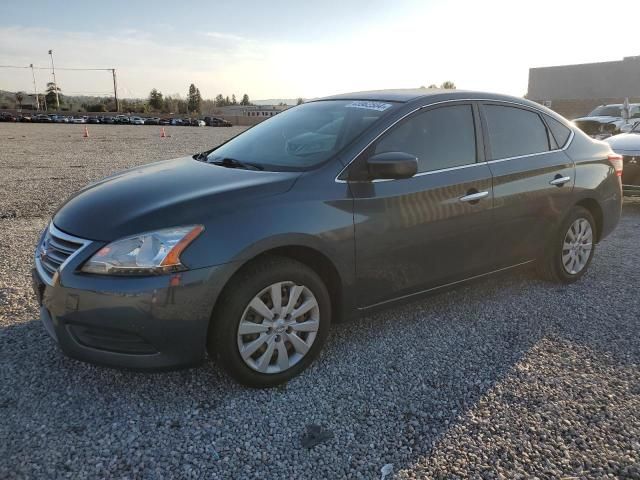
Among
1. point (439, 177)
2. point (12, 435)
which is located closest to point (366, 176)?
point (439, 177)

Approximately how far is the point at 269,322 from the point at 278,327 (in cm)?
7

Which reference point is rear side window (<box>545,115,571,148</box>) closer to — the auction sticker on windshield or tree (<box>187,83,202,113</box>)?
the auction sticker on windshield

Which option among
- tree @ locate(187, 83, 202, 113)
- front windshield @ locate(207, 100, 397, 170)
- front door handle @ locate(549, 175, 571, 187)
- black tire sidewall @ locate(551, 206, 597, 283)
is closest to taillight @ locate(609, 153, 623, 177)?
black tire sidewall @ locate(551, 206, 597, 283)

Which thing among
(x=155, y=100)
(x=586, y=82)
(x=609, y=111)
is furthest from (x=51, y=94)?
(x=609, y=111)

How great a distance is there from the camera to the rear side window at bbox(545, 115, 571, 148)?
15.2 ft

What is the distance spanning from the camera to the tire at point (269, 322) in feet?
9.39

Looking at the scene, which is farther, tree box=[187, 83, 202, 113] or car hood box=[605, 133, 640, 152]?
tree box=[187, 83, 202, 113]

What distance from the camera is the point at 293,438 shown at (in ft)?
8.75

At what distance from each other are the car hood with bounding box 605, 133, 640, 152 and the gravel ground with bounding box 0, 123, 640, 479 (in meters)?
4.81

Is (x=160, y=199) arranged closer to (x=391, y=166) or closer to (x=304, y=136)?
(x=304, y=136)

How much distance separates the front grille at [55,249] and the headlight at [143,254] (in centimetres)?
19

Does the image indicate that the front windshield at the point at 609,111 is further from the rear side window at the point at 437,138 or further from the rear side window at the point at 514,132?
the rear side window at the point at 437,138

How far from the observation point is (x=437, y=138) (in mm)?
3779

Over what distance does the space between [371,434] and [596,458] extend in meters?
1.10
